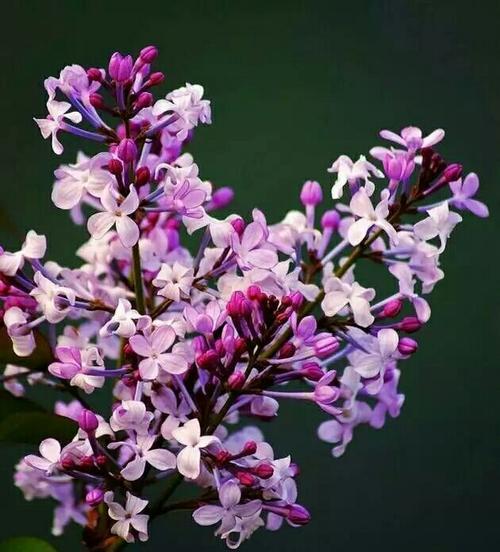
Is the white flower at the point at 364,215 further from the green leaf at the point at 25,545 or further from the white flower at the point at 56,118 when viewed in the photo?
the green leaf at the point at 25,545

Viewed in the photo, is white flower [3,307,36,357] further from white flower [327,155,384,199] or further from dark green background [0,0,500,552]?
dark green background [0,0,500,552]

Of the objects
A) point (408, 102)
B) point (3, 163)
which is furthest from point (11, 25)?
point (408, 102)

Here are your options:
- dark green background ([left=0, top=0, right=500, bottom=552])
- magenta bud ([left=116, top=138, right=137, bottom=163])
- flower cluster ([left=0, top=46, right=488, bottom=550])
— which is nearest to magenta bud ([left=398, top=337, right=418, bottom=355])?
flower cluster ([left=0, top=46, right=488, bottom=550])

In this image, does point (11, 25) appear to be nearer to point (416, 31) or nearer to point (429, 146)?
point (416, 31)

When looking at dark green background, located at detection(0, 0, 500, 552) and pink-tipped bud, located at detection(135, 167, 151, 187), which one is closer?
pink-tipped bud, located at detection(135, 167, 151, 187)

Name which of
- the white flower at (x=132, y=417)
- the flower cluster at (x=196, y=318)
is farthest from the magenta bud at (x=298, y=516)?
the white flower at (x=132, y=417)

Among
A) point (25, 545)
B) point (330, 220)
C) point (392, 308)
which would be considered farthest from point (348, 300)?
point (25, 545)
